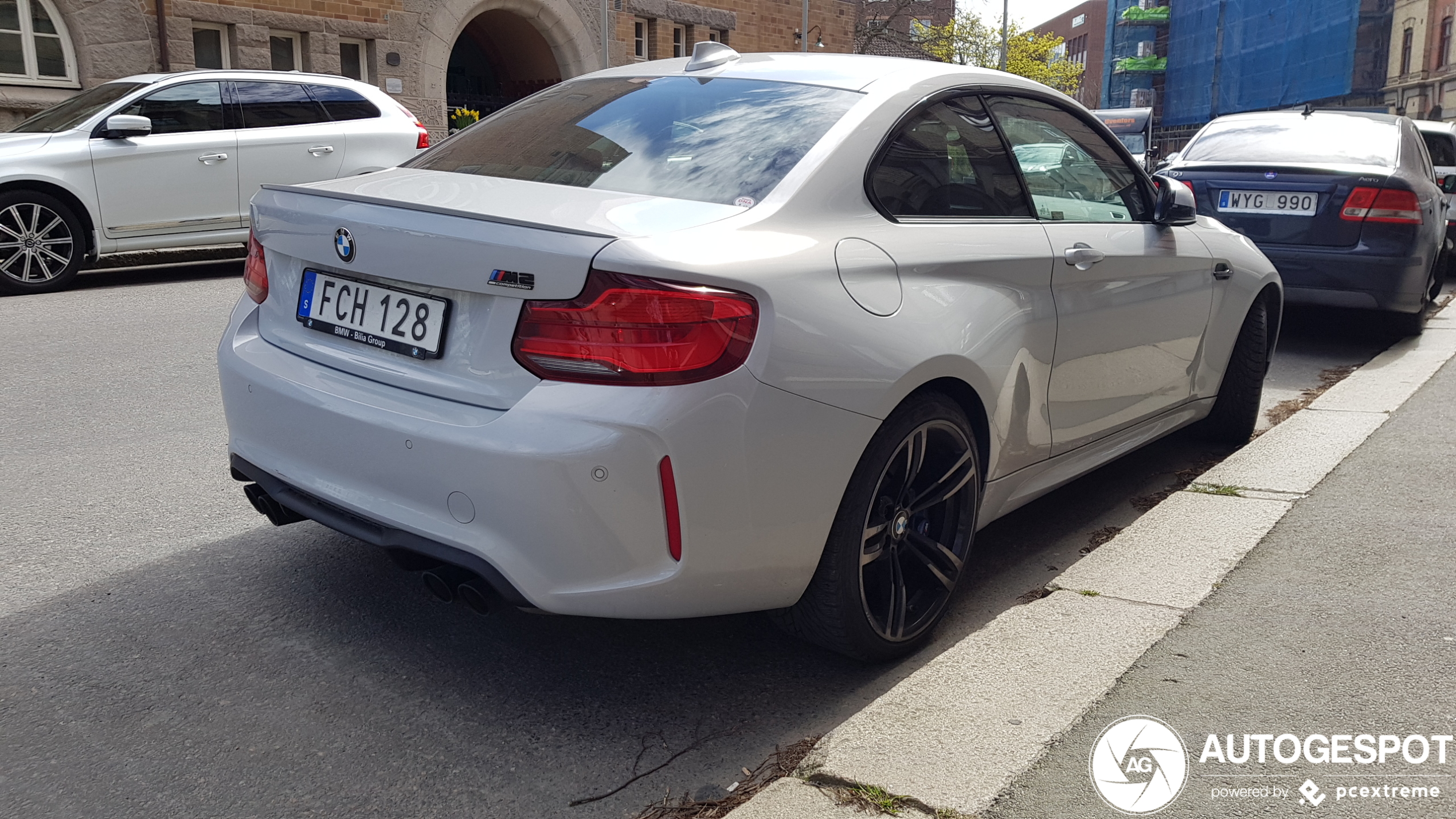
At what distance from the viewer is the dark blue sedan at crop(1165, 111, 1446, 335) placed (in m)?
7.71

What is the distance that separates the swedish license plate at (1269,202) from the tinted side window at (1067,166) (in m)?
3.96

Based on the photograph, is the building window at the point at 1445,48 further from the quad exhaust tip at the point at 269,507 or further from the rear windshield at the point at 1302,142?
the quad exhaust tip at the point at 269,507

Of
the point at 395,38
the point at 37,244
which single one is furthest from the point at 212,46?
the point at 37,244

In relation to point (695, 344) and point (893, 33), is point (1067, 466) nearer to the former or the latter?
point (695, 344)

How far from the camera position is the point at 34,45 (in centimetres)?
1571

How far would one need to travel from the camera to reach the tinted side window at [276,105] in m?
10.7

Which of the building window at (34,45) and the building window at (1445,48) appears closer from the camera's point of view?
the building window at (34,45)

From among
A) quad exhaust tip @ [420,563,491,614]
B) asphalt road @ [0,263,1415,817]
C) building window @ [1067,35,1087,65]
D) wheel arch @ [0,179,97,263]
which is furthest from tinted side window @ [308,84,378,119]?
building window @ [1067,35,1087,65]

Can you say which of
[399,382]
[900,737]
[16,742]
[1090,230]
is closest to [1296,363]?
[1090,230]

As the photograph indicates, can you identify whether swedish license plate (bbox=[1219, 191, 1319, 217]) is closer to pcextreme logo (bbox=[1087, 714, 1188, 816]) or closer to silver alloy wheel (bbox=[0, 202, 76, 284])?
pcextreme logo (bbox=[1087, 714, 1188, 816])

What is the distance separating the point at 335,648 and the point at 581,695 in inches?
26.6

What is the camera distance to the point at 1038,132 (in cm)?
402

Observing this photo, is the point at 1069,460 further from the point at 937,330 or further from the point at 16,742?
the point at 16,742

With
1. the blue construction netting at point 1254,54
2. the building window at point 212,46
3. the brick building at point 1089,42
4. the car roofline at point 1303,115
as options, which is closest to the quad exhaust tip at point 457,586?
the car roofline at point 1303,115
